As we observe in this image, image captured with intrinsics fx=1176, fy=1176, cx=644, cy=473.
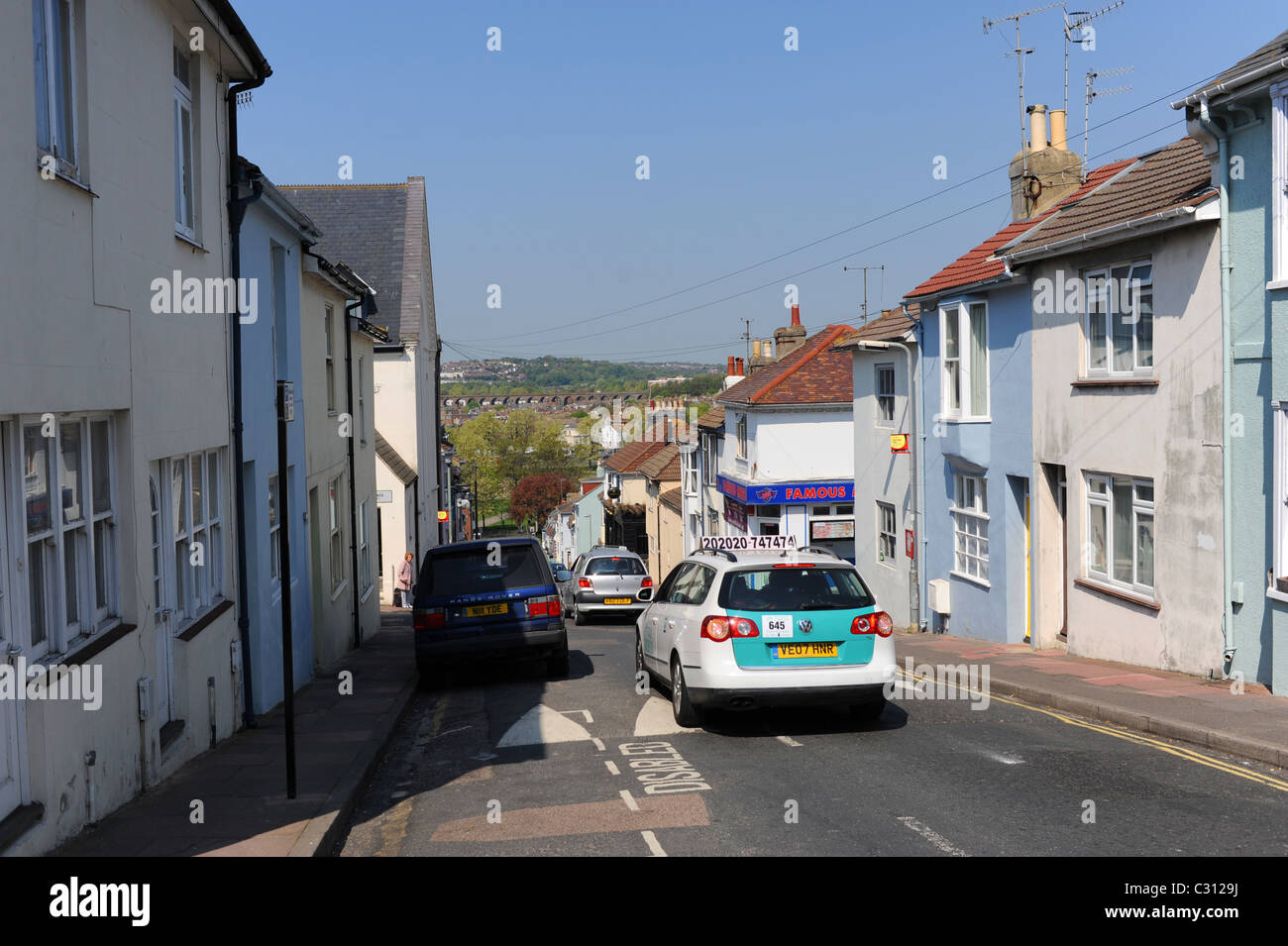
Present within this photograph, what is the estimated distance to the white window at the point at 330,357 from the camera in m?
18.5

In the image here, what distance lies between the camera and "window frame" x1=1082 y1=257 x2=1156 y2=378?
1406cm

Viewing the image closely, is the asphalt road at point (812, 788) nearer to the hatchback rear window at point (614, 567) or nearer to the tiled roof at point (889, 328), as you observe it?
the tiled roof at point (889, 328)

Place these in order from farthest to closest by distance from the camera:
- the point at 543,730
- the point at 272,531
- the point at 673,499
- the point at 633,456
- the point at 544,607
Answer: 1. the point at 633,456
2. the point at 673,499
3. the point at 544,607
4. the point at 272,531
5. the point at 543,730

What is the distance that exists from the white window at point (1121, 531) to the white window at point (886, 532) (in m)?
10.3

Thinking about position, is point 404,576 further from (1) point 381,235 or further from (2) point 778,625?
(2) point 778,625

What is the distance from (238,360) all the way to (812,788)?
23.1 ft

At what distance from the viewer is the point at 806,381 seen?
34969mm

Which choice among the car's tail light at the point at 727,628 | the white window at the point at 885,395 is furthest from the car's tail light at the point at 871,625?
the white window at the point at 885,395

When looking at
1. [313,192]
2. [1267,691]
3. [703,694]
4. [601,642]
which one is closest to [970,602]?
[601,642]

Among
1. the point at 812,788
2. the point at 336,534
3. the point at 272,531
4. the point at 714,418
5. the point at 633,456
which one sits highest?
the point at 714,418

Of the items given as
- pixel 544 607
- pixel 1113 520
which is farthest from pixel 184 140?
pixel 1113 520

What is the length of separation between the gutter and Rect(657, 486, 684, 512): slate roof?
38.0 metres
